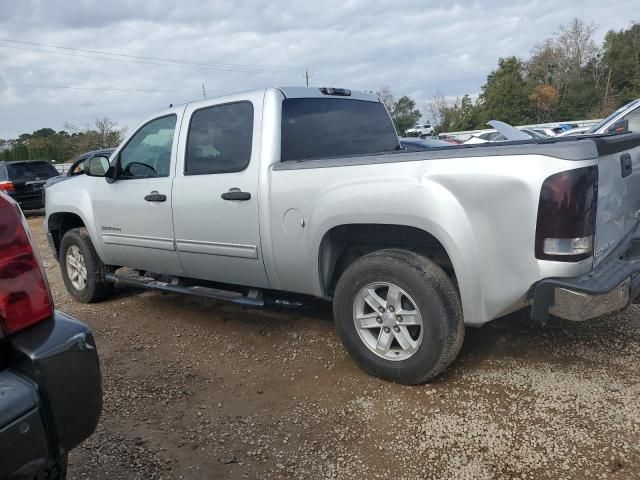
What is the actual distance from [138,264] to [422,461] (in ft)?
10.8

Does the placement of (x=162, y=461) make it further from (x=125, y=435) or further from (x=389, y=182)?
(x=389, y=182)

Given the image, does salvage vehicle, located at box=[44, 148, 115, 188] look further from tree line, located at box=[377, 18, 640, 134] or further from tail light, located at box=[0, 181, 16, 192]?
tree line, located at box=[377, 18, 640, 134]

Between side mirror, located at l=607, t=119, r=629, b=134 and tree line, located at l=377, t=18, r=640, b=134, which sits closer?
side mirror, located at l=607, t=119, r=629, b=134

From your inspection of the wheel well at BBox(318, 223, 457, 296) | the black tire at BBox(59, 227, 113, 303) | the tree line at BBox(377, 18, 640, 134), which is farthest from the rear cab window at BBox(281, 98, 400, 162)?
the tree line at BBox(377, 18, 640, 134)

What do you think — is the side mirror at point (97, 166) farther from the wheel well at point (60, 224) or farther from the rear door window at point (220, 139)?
the wheel well at point (60, 224)

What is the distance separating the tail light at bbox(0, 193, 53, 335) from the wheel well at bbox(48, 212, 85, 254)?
13.6 feet

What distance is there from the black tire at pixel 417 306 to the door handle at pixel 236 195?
3.10ft

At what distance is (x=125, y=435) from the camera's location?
3.04 meters

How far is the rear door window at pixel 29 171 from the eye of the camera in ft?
46.5

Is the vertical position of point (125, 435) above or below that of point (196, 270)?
below

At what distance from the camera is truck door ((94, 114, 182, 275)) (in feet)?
14.6

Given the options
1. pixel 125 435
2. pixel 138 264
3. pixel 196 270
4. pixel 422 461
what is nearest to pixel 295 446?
pixel 422 461

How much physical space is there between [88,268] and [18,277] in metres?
3.83

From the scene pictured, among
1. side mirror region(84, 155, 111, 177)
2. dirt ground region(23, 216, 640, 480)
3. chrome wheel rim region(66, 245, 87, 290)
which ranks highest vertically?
side mirror region(84, 155, 111, 177)
